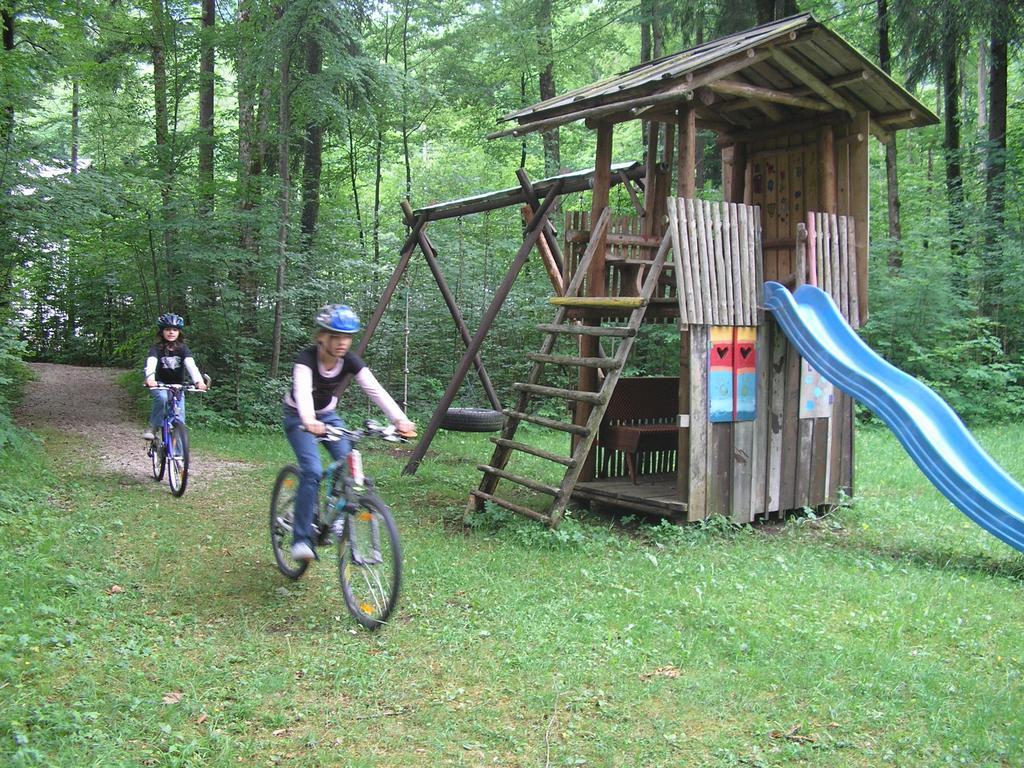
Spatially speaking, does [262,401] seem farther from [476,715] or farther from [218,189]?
[476,715]

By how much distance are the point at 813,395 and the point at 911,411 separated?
1327 mm

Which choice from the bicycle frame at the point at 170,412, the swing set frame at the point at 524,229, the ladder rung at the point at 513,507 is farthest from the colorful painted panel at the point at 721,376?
the bicycle frame at the point at 170,412

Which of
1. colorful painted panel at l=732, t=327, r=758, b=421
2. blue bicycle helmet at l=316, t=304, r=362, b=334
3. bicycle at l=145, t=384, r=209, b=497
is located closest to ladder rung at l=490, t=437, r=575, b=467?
colorful painted panel at l=732, t=327, r=758, b=421

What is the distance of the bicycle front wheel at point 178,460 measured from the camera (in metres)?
8.78

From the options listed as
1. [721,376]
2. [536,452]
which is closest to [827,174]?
[721,376]

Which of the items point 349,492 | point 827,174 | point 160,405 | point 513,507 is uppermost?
point 827,174

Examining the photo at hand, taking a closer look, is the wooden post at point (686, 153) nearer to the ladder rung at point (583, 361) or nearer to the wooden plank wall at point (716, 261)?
the wooden plank wall at point (716, 261)

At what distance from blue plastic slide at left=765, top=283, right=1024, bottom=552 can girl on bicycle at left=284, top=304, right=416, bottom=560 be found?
4349mm

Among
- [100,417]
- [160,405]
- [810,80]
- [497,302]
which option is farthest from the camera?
[100,417]

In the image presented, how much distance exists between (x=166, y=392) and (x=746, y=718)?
23.3 feet

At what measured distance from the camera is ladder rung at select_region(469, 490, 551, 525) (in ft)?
24.9

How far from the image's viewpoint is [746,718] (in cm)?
421

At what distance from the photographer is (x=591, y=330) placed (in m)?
8.27

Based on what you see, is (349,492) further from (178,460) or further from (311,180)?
(311,180)
